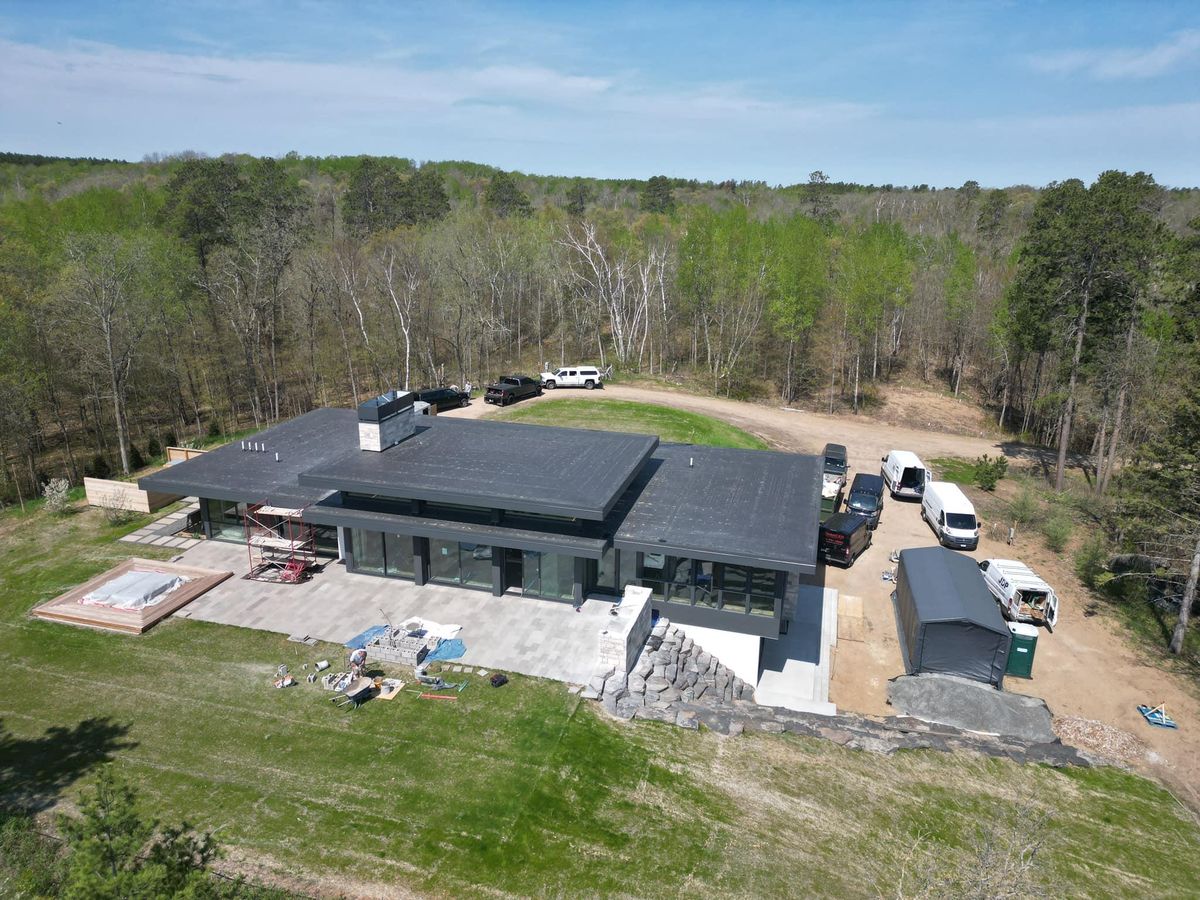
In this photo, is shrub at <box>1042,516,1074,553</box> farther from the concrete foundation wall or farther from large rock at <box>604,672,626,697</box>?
the concrete foundation wall

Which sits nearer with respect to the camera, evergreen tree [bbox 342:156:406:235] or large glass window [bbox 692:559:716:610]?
large glass window [bbox 692:559:716:610]

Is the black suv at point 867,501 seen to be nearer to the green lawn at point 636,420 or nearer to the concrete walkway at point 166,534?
the green lawn at point 636,420

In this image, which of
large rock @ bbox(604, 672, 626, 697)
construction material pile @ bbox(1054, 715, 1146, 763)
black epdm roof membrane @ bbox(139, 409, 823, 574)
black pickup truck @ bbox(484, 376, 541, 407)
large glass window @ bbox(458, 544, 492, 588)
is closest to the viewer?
large rock @ bbox(604, 672, 626, 697)

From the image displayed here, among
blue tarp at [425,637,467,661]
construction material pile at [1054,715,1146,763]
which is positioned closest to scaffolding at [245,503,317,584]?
blue tarp at [425,637,467,661]

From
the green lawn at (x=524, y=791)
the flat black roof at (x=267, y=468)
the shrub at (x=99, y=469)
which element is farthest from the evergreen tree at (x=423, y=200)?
the green lawn at (x=524, y=791)

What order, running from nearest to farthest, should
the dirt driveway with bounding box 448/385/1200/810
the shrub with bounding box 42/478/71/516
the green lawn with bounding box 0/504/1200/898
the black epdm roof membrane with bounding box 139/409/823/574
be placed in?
the green lawn with bounding box 0/504/1200/898 < the dirt driveway with bounding box 448/385/1200/810 < the black epdm roof membrane with bounding box 139/409/823/574 < the shrub with bounding box 42/478/71/516

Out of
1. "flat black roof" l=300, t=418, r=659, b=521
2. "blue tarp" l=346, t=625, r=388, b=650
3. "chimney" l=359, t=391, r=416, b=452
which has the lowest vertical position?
"blue tarp" l=346, t=625, r=388, b=650

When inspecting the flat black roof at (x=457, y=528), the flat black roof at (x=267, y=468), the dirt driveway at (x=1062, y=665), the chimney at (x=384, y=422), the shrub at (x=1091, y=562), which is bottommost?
the dirt driveway at (x=1062, y=665)

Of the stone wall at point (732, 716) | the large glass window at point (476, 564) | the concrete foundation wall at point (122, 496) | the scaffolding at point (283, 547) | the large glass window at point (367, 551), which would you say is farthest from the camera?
the concrete foundation wall at point (122, 496)
